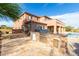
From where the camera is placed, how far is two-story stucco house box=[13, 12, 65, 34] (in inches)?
87.4

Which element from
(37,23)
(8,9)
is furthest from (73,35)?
(8,9)

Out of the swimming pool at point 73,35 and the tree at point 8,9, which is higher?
the tree at point 8,9

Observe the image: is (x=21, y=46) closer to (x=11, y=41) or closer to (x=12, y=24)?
(x=11, y=41)

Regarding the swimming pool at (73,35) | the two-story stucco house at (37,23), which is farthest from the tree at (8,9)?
the swimming pool at (73,35)

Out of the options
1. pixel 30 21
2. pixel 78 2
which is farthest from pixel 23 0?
pixel 78 2

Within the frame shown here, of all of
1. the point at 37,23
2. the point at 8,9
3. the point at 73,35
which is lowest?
the point at 73,35

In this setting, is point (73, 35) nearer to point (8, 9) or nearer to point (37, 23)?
point (37, 23)

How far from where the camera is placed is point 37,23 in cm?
224

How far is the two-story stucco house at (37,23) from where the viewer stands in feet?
7.28

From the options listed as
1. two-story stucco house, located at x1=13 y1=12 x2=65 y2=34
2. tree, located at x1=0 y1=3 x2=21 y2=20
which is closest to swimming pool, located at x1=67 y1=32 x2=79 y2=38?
two-story stucco house, located at x1=13 y1=12 x2=65 y2=34

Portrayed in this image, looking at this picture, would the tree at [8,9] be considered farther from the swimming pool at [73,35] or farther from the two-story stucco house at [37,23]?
the swimming pool at [73,35]


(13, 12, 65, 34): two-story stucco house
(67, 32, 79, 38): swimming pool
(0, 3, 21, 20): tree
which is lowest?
(67, 32, 79, 38): swimming pool

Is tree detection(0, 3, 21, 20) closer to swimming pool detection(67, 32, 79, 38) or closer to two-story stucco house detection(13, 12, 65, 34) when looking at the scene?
two-story stucco house detection(13, 12, 65, 34)

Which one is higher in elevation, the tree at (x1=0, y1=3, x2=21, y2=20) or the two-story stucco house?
the tree at (x1=0, y1=3, x2=21, y2=20)
